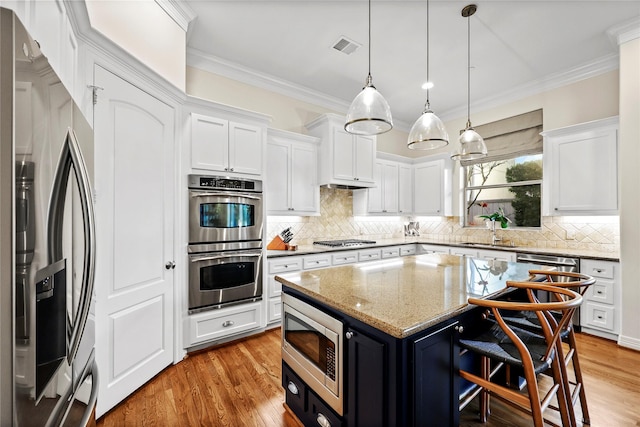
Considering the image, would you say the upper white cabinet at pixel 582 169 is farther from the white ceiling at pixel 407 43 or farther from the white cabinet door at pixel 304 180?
the white cabinet door at pixel 304 180

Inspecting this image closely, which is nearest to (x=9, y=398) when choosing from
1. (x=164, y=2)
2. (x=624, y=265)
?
(x=164, y=2)

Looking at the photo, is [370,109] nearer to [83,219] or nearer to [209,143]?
[83,219]

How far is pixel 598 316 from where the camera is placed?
3.05 meters

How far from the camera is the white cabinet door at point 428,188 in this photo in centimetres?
495

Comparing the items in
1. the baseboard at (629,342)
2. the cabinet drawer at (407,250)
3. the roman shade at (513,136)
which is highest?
the roman shade at (513,136)

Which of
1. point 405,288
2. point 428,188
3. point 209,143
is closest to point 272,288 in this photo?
point 209,143

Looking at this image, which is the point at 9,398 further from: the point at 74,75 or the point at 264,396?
the point at 264,396

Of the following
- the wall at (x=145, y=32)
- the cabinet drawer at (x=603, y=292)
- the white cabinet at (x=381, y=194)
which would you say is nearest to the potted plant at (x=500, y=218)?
the cabinet drawer at (x=603, y=292)

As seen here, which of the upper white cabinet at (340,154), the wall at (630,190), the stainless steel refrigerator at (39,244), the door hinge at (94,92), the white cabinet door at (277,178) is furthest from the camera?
the upper white cabinet at (340,154)

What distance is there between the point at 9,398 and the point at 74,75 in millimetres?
1715

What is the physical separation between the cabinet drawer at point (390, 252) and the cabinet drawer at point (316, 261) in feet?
3.55

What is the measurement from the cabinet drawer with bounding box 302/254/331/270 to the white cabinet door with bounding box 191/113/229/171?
147 centimetres

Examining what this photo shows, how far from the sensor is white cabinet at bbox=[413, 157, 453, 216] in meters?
4.91

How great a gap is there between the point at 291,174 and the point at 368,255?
1.63 metres
